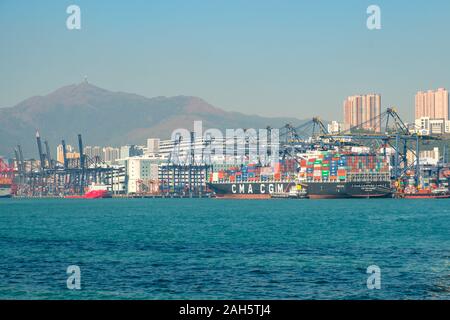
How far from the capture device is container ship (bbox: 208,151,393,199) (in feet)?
431

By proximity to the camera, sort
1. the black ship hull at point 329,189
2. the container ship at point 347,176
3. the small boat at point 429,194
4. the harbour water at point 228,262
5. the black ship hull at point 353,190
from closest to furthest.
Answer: the harbour water at point 228,262 < the black ship hull at point 353,190 < the black ship hull at point 329,189 < the container ship at point 347,176 < the small boat at point 429,194

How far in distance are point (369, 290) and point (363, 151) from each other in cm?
12790

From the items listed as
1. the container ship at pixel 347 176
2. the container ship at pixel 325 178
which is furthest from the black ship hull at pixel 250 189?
the container ship at pixel 347 176

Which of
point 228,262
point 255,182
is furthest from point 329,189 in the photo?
point 228,262

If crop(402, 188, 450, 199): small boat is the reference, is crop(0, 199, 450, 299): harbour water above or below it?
above

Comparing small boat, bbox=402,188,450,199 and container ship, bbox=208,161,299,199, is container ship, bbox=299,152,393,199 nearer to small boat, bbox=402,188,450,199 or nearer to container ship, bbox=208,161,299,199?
small boat, bbox=402,188,450,199

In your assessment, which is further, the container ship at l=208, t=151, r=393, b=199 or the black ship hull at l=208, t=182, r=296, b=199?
the black ship hull at l=208, t=182, r=296, b=199

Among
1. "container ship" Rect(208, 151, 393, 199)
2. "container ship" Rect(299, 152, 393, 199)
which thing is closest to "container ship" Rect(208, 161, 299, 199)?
"container ship" Rect(208, 151, 393, 199)

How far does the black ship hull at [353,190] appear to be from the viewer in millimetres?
130100

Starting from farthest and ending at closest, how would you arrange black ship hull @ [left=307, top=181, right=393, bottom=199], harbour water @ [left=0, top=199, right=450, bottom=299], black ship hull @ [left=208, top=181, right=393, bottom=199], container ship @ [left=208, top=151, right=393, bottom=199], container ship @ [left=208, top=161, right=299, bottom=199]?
container ship @ [left=208, top=161, right=299, bottom=199] → container ship @ [left=208, top=151, right=393, bottom=199] → black ship hull @ [left=208, top=181, right=393, bottom=199] → black ship hull @ [left=307, top=181, right=393, bottom=199] → harbour water @ [left=0, top=199, right=450, bottom=299]

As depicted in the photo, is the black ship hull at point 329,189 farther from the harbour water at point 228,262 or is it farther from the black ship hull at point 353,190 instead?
the harbour water at point 228,262

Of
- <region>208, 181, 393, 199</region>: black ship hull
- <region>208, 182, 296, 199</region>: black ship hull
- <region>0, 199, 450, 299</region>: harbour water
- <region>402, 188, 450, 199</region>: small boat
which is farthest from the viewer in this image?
<region>208, 182, 296, 199</region>: black ship hull

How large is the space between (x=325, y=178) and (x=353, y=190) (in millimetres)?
7210
